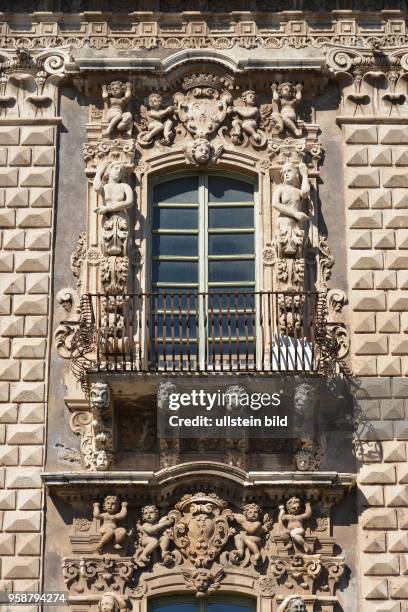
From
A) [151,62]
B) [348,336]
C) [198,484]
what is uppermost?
[151,62]

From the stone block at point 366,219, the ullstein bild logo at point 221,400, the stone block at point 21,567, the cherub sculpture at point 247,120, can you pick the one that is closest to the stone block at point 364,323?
the stone block at point 366,219

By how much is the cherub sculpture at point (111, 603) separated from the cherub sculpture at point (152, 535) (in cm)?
50

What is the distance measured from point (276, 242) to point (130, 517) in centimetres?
387

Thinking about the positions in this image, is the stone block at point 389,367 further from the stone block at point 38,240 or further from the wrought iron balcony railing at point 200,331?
the stone block at point 38,240

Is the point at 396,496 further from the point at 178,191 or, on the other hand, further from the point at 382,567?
the point at 178,191

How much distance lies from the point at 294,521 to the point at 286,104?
553cm

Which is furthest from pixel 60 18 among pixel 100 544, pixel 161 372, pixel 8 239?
pixel 100 544

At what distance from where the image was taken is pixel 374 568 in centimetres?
2112

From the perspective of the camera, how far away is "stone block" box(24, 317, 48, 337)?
22.4 m

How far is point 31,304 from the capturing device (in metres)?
22.5

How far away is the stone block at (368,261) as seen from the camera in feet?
74.7

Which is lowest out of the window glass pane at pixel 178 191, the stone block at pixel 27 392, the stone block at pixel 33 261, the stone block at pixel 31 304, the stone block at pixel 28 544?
the stone block at pixel 28 544

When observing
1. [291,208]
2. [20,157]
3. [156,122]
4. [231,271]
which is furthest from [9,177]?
[291,208]

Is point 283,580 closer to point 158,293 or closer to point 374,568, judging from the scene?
point 374,568
